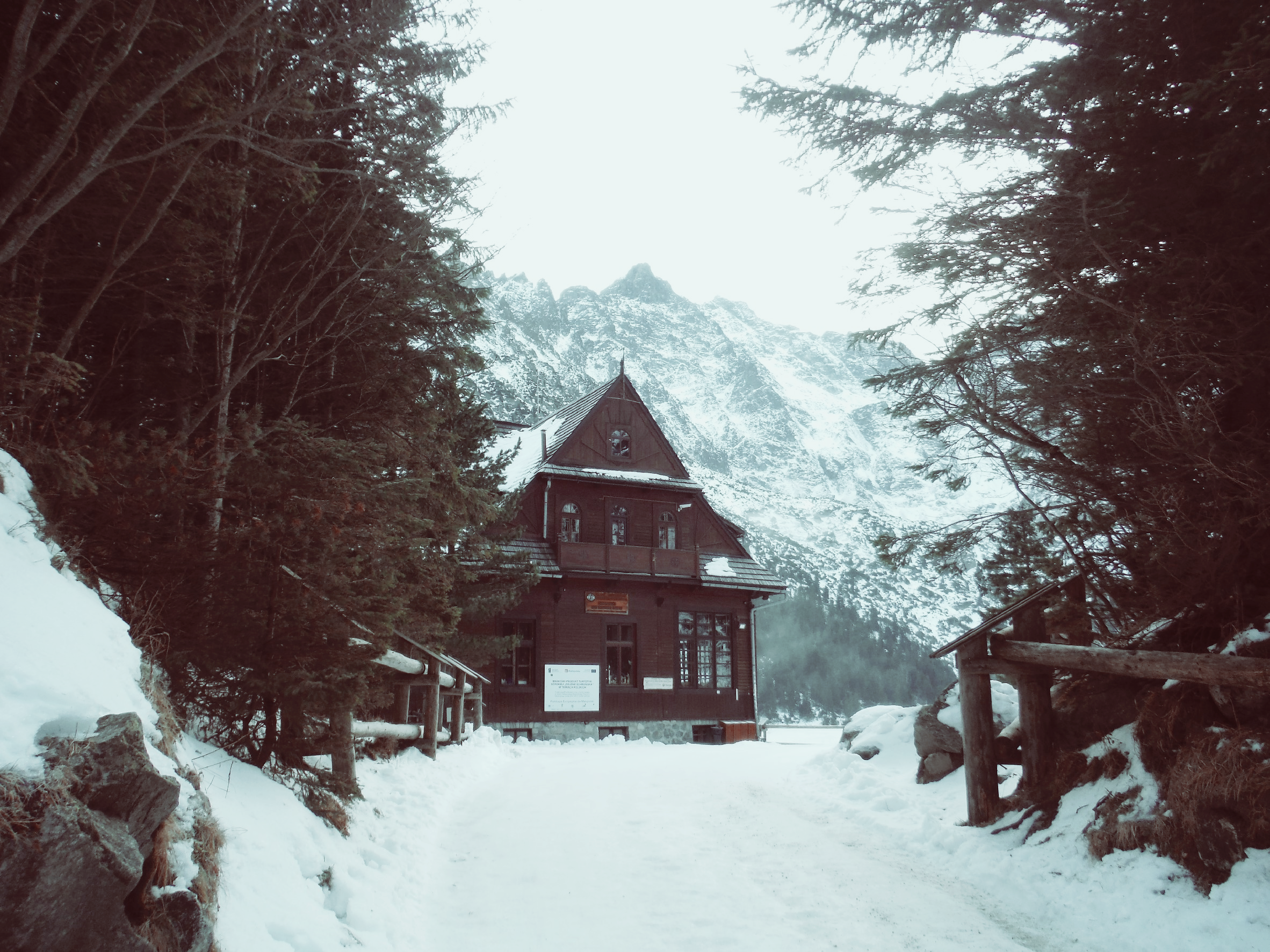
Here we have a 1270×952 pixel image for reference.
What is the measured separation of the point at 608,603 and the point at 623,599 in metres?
0.51

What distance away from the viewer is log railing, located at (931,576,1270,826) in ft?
23.3

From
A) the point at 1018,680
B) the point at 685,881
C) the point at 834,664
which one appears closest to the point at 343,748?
the point at 685,881

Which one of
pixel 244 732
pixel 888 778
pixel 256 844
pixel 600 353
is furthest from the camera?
pixel 600 353

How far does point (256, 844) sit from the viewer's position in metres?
4.03

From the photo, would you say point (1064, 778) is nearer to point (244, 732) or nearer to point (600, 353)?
point (244, 732)

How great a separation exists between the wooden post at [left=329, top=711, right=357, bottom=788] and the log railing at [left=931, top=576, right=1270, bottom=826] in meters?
5.13

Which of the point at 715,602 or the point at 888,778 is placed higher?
the point at 715,602

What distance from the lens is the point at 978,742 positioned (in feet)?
24.1

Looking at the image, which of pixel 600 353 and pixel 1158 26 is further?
pixel 600 353

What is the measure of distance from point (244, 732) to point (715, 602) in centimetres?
2036

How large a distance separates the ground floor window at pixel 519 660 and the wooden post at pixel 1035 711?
1600 cm

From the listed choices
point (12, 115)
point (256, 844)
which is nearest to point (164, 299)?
point (12, 115)

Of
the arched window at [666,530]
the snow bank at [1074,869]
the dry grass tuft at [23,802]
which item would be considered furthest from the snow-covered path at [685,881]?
the arched window at [666,530]

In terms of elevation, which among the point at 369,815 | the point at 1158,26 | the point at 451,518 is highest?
the point at 1158,26
